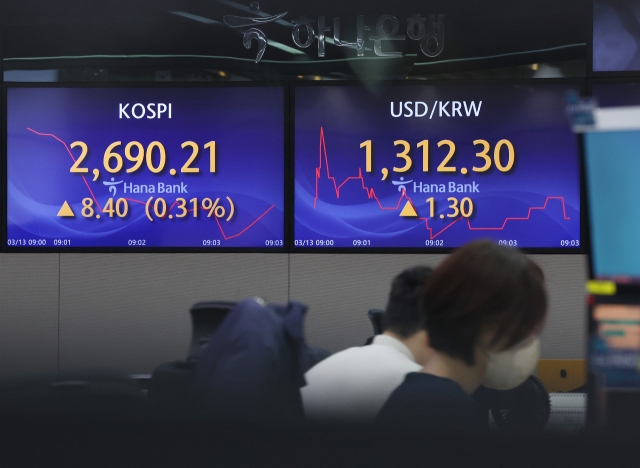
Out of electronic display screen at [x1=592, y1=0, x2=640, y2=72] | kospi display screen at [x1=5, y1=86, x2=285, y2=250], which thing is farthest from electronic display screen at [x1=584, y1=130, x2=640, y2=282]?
electronic display screen at [x1=592, y1=0, x2=640, y2=72]

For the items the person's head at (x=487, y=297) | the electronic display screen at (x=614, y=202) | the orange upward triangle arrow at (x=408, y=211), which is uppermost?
the orange upward triangle arrow at (x=408, y=211)

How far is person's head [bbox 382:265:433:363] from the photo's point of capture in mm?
2383

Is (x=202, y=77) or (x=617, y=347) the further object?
(x=202, y=77)

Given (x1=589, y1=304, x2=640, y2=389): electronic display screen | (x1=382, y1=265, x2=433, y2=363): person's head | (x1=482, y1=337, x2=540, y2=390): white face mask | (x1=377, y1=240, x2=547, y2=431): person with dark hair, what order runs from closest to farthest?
1. (x1=589, y1=304, x2=640, y2=389): electronic display screen
2. (x1=377, y1=240, x2=547, y2=431): person with dark hair
3. (x1=482, y1=337, x2=540, y2=390): white face mask
4. (x1=382, y1=265, x2=433, y2=363): person's head

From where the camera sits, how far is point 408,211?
5836 mm

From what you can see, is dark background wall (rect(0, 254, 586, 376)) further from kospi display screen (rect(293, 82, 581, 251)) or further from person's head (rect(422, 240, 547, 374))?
person's head (rect(422, 240, 547, 374))

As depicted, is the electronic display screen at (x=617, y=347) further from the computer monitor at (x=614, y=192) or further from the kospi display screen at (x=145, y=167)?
the kospi display screen at (x=145, y=167)

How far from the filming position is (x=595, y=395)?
3.52 ft

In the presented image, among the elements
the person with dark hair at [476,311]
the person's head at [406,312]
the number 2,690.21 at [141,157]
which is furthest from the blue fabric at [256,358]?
the number 2,690.21 at [141,157]

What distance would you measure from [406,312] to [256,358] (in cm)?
100

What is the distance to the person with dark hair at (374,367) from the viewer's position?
3.78ft

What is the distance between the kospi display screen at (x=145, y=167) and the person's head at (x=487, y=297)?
14.9 feet

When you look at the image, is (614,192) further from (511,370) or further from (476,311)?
(511,370)

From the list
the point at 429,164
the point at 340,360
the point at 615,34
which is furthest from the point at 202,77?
the point at 340,360
